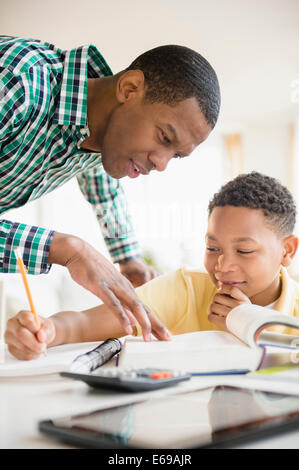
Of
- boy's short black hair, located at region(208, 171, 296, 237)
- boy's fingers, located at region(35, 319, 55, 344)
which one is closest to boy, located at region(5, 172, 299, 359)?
boy's short black hair, located at region(208, 171, 296, 237)

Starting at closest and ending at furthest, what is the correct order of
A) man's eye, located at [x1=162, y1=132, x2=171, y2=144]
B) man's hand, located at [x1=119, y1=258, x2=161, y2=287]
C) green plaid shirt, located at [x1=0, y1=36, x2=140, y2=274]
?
green plaid shirt, located at [x1=0, y1=36, x2=140, y2=274] < man's eye, located at [x1=162, y1=132, x2=171, y2=144] < man's hand, located at [x1=119, y1=258, x2=161, y2=287]

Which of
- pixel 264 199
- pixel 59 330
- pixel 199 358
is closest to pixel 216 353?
pixel 199 358

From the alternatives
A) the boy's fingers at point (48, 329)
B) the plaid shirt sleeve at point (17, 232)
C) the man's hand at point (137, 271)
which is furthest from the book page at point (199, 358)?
the man's hand at point (137, 271)

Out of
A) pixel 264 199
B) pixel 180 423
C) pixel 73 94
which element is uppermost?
pixel 73 94

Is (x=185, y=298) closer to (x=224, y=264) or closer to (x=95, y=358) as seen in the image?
(x=224, y=264)

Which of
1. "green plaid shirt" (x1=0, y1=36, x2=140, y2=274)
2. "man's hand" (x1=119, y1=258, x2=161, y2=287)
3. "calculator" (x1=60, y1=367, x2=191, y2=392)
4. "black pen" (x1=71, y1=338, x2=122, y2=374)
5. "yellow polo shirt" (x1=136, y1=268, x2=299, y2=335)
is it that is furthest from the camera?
"man's hand" (x1=119, y1=258, x2=161, y2=287)

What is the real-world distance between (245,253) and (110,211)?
74 cm

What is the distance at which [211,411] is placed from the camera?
461 millimetres

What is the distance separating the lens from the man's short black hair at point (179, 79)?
3.75ft

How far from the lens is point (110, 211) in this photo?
181 centimetres

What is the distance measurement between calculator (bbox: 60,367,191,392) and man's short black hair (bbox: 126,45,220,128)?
0.73m

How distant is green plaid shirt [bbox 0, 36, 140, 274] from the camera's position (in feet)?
3.35

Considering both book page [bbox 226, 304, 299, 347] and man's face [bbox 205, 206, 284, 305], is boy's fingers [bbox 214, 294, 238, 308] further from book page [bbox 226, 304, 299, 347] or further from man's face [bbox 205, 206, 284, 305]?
book page [bbox 226, 304, 299, 347]

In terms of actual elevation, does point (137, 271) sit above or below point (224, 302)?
above
